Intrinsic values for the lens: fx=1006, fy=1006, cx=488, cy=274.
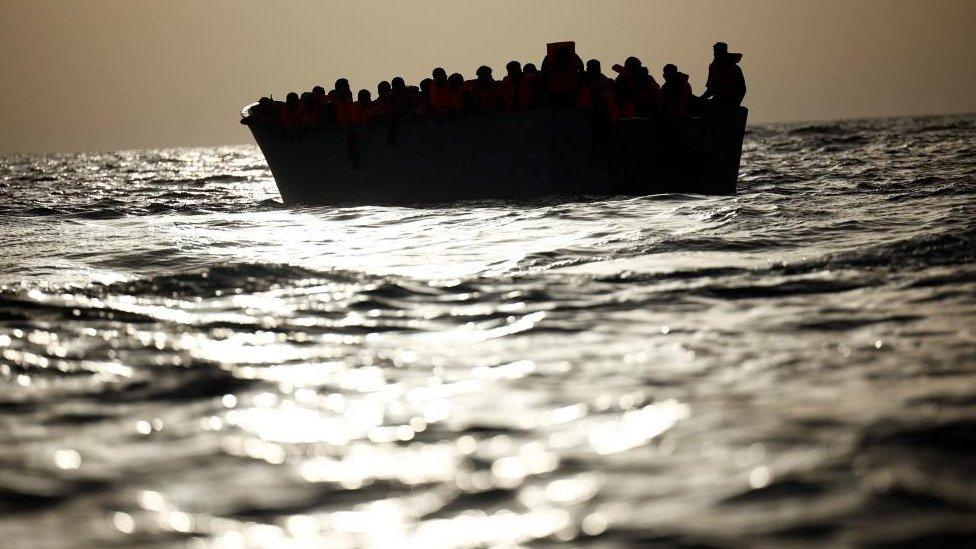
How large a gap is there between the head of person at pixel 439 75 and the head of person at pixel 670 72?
4128 millimetres

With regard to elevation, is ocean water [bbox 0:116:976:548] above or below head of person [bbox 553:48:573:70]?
below

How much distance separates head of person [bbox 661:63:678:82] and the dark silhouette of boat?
83cm

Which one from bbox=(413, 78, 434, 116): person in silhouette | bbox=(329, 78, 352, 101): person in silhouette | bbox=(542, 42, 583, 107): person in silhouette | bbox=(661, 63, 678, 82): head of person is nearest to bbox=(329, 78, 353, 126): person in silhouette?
bbox=(329, 78, 352, 101): person in silhouette

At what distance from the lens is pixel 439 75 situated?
19.3 m

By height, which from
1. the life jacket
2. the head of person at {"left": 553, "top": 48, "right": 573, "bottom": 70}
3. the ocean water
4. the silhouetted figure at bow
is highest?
the head of person at {"left": 553, "top": 48, "right": 573, "bottom": 70}

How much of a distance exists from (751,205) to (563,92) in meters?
4.60

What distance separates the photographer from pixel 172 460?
11.6 ft

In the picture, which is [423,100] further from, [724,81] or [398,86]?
[724,81]

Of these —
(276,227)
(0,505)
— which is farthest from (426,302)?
(276,227)

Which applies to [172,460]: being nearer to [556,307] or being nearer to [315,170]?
[556,307]

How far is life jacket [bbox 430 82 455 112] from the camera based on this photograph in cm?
1912

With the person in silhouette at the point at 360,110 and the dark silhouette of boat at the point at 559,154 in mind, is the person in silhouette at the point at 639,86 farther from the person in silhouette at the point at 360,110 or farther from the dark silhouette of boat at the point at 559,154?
the person in silhouette at the point at 360,110

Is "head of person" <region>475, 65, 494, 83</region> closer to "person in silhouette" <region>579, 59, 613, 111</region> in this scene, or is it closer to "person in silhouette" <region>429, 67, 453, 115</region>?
"person in silhouette" <region>429, 67, 453, 115</region>

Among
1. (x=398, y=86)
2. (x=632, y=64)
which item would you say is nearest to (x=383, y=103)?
(x=398, y=86)
